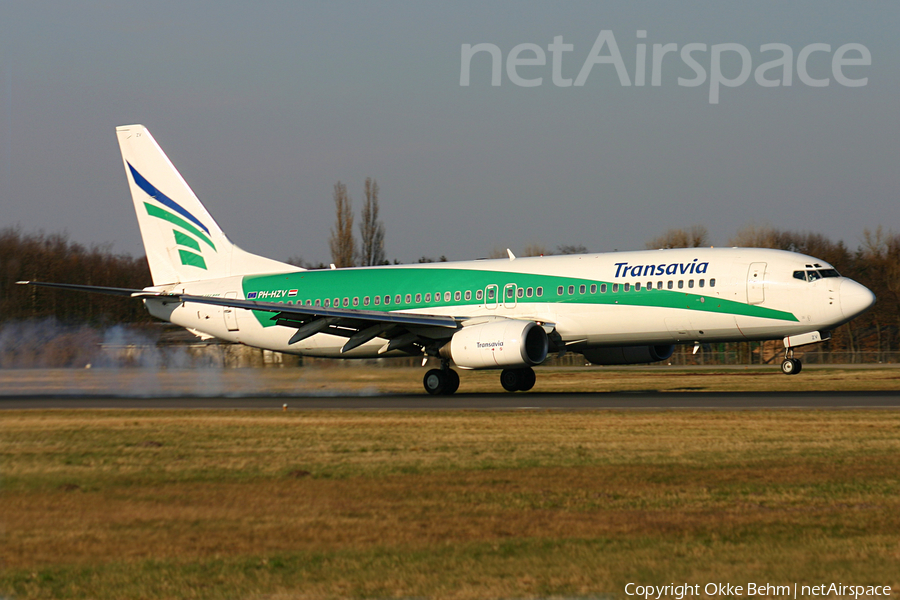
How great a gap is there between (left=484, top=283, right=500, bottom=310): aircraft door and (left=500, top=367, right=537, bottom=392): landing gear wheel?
263 cm

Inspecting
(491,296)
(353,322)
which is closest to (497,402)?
(491,296)

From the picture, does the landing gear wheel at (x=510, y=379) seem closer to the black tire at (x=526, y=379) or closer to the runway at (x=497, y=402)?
the black tire at (x=526, y=379)

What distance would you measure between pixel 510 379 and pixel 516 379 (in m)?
0.21

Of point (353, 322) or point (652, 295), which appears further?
point (353, 322)

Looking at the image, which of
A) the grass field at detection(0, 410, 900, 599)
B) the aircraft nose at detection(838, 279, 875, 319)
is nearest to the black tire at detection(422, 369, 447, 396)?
the aircraft nose at detection(838, 279, 875, 319)

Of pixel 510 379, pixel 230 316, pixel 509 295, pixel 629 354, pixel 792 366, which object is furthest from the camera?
pixel 230 316

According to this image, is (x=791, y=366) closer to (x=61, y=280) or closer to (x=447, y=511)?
(x=447, y=511)

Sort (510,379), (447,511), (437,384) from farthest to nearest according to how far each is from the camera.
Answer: (510,379) → (437,384) → (447,511)

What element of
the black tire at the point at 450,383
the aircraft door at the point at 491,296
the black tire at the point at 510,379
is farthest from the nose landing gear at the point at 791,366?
the black tire at the point at 450,383

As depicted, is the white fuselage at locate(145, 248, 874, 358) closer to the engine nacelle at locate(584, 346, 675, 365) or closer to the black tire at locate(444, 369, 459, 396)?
the black tire at locate(444, 369, 459, 396)

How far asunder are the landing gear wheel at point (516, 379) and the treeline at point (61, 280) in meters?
17.3

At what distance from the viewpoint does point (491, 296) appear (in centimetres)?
3045

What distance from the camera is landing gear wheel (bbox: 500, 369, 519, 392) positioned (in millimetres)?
31781

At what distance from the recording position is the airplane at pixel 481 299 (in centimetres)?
2708
